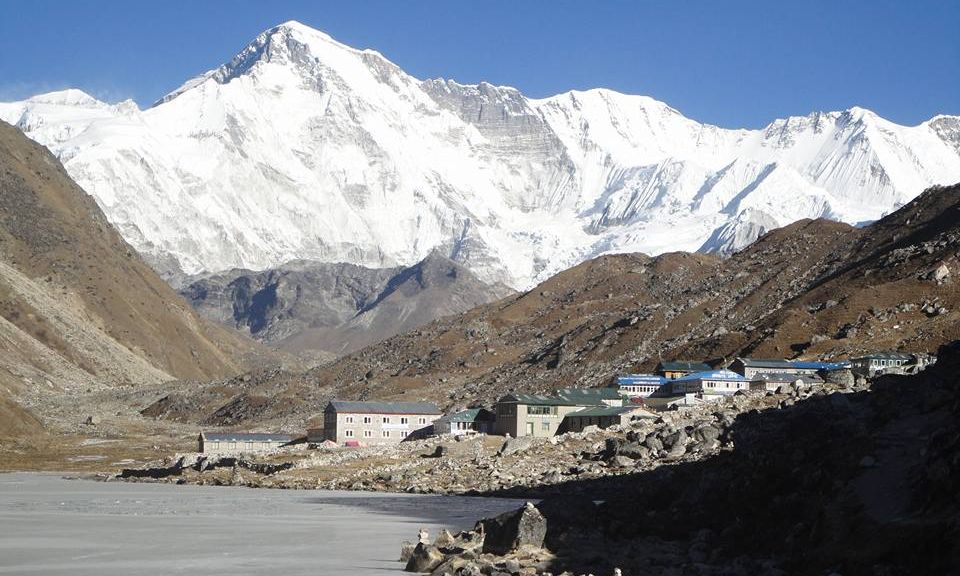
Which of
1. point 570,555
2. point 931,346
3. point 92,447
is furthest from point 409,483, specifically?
point 92,447

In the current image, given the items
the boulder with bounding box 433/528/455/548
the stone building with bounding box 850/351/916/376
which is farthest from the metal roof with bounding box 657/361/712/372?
the boulder with bounding box 433/528/455/548

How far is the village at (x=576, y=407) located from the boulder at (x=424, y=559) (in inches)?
2500

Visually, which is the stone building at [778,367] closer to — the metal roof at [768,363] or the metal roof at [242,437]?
the metal roof at [768,363]

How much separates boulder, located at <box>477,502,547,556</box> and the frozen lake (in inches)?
168

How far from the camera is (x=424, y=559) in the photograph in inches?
2041

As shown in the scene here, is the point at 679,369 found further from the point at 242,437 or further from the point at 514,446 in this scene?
the point at 242,437

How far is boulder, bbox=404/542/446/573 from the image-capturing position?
2030 inches

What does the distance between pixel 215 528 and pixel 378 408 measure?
3547 inches

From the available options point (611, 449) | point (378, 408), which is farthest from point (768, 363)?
point (611, 449)

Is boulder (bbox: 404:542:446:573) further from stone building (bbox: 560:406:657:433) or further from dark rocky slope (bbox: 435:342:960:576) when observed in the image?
stone building (bbox: 560:406:657:433)

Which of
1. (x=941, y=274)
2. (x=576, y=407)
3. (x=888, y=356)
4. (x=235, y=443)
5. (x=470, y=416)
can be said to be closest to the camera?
(x=888, y=356)

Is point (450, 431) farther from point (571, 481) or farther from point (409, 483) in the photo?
point (571, 481)

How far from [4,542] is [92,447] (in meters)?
114

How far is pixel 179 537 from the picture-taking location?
6450 centimetres
